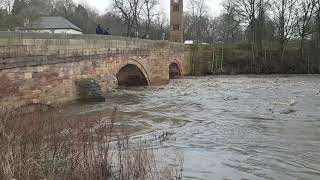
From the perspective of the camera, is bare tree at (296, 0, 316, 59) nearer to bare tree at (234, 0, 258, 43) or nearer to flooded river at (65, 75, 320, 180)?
bare tree at (234, 0, 258, 43)

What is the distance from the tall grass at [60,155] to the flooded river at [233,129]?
4.66 ft

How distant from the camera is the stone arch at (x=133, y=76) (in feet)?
97.0

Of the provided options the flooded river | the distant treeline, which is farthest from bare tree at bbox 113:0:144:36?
the flooded river

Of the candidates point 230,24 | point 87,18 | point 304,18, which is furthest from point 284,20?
point 87,18

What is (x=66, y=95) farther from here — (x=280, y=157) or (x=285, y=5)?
(x=285, y=5)

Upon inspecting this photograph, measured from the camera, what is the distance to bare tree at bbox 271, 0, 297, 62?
48.3m

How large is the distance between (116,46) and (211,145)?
44.7 ft

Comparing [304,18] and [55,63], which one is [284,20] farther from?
[55,63]

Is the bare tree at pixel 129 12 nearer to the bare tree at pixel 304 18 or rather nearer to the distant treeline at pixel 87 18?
the distant treeline at pixel 87 18

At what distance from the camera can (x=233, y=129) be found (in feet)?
47.2

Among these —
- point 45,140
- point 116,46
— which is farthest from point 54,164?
point 116,46

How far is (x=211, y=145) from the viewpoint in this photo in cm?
1197

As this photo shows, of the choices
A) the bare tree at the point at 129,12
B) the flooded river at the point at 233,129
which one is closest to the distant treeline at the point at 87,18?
the bare tree at the point at 129,12

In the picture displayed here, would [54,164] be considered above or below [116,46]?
below
